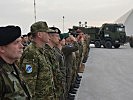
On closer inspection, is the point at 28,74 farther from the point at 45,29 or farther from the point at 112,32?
the point at 112,32

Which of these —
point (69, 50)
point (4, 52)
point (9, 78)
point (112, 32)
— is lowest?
point (112, 32)

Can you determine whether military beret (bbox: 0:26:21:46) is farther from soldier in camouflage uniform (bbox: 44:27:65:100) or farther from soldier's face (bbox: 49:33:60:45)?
soldier's face (bbox: 49:33:60:45)

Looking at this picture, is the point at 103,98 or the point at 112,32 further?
the point at 112,32

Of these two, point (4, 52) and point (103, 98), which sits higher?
point (4, 52)

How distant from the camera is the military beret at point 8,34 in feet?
9.08

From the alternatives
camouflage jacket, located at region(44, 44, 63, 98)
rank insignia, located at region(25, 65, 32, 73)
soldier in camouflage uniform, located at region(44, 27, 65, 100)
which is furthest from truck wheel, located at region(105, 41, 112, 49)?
rank insignia, located at region(25, 65, 32, 73)

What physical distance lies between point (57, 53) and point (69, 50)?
141 cm

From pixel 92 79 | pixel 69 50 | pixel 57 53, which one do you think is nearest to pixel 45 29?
pixel 57 53

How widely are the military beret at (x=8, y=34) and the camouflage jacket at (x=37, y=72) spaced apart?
0.98 m

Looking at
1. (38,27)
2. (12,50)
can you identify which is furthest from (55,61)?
(12,50)

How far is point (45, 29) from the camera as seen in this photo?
4.23 meters

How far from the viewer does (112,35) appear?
3291 cm

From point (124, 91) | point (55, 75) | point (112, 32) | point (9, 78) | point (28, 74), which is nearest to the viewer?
point (9, 78)

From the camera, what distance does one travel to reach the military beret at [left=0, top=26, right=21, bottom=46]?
2767mm
